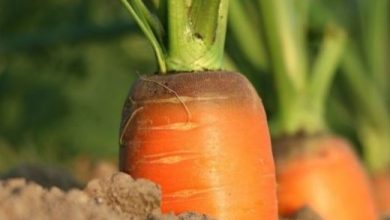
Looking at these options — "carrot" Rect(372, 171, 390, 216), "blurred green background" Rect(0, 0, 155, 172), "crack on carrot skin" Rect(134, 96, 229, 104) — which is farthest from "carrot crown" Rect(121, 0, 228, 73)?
"blurred green background" Rect(0, 0, 155, 172)

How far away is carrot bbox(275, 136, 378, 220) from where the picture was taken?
11.9 feet

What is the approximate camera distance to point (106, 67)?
288 inches

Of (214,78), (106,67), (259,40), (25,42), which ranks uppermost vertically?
(214,78)

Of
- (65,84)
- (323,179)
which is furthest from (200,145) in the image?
(65,84)

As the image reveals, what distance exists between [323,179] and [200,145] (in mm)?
1183

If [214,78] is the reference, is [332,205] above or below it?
below

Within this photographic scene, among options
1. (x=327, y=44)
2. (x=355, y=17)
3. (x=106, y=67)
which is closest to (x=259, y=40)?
(x=327, y=44)

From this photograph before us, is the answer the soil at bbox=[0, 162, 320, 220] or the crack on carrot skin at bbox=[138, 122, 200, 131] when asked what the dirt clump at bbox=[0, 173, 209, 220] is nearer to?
the soil at bbox=[0, 162, 320, 220]

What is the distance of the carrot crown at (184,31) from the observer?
2615 millimetres

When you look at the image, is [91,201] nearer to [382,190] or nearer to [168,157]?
[168,157]

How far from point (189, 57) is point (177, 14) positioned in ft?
0.32

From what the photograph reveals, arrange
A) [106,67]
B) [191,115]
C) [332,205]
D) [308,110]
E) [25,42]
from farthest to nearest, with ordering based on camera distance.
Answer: [106,67]
[25,42]
[308,110]
[332,205]
[191,115]

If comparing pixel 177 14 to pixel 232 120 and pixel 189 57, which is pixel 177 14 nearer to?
pixel 189 57

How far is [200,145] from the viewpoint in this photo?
257cm
